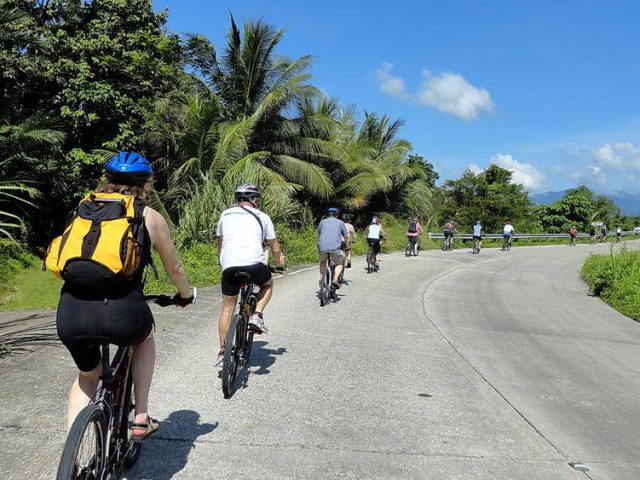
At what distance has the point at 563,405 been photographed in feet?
18.5

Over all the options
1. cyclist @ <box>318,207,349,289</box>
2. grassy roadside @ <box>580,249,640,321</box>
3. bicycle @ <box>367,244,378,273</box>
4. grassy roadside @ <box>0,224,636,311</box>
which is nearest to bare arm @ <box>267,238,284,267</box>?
grassy roadside @ <box>0,224,636,311</box>

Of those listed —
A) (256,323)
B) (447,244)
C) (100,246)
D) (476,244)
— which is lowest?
(256,323)

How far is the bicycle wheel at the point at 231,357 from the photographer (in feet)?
16.2

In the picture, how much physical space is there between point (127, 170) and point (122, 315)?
783 mm

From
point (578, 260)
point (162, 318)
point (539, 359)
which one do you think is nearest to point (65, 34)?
point (162, 318)

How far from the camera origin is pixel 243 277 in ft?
18.0

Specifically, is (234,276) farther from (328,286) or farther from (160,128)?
(160,128)

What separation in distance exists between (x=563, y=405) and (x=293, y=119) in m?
19.4

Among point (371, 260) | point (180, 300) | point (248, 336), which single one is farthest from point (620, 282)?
point (180, 300)

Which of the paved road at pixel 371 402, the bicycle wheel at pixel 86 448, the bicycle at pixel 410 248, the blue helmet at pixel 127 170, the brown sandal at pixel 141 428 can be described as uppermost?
the blue helmet at pixel 127 170

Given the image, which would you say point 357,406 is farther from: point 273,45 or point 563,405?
point 273,45

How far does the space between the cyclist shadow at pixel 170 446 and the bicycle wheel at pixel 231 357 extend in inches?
17.4

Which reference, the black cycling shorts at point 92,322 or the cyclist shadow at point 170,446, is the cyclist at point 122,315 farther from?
the cyclist shadow at point 170,446

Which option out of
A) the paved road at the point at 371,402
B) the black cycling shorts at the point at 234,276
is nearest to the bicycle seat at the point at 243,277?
the black cycling shorts at the point at 234,276
